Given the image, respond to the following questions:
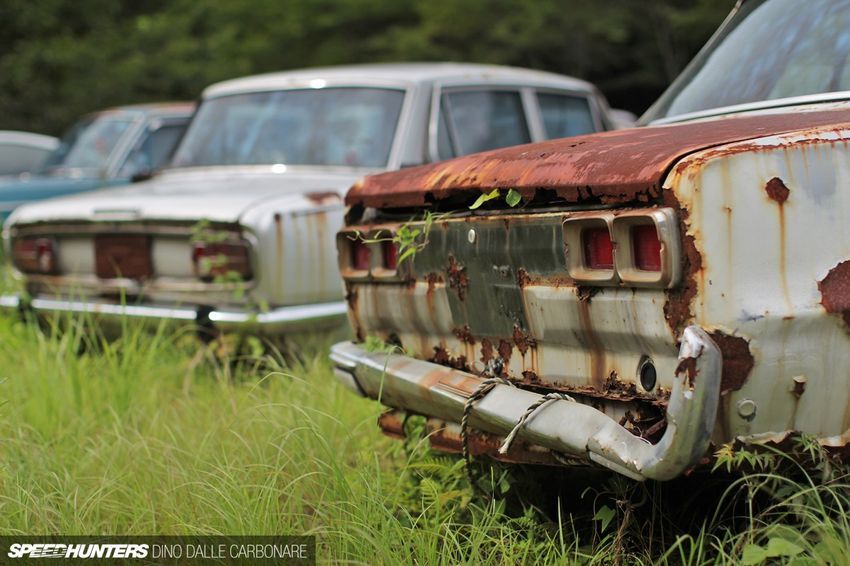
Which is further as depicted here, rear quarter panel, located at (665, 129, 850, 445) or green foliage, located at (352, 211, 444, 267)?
green foliage, located at (352, 211, 444, 267)

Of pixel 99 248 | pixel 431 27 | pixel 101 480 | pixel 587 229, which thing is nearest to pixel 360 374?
pixel 101 480

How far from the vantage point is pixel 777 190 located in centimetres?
244

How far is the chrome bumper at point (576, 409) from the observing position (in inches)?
92.1

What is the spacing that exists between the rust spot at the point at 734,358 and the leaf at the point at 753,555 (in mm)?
393

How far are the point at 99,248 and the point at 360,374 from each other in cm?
250

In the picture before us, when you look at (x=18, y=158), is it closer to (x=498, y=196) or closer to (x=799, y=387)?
(x=498, y=196)

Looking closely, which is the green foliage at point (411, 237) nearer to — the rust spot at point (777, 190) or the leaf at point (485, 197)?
the leaf at point (485, 197)

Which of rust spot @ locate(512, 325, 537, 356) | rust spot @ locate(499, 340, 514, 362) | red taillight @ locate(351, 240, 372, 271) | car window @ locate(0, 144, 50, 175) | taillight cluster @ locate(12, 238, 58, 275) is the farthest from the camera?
car window @ locate(0, 144, 50, 175)

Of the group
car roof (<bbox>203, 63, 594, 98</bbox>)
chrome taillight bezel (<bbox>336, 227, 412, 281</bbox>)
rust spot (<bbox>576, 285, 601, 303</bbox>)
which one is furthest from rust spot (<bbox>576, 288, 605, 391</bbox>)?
car roof (<bbox>203, 63, 594, 98</bbox>)

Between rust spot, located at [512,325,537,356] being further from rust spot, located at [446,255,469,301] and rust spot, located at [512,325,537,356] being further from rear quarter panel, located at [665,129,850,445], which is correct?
rear quarter panel, located at [665,129,850,445]

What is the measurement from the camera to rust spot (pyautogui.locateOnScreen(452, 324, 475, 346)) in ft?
10.9

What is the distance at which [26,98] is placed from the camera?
1970cm

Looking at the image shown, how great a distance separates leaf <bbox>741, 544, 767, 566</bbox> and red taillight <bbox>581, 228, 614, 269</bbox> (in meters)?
0.69

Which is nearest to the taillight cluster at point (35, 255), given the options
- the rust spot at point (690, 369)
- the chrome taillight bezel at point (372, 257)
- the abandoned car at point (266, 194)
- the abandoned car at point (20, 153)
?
the abandoned car at point (266, 194)
